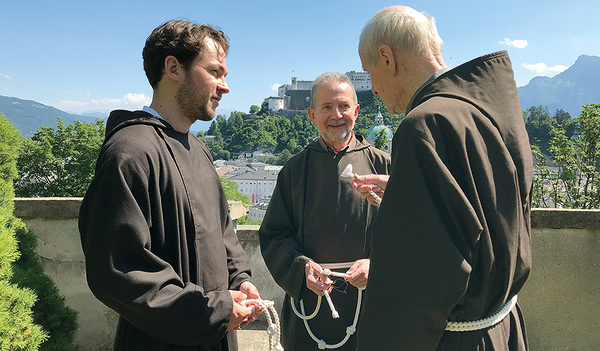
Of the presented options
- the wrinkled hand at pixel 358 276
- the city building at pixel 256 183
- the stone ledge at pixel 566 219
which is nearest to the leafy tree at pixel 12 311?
the wrinkled hand at pixel 358 276

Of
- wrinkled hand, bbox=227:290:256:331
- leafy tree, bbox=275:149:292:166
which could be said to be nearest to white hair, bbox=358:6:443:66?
wrinkled hand, bbox=227:290:256:331

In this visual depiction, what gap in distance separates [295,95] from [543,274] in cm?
11447

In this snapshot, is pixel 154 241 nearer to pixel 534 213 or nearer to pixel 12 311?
pixel 12 311

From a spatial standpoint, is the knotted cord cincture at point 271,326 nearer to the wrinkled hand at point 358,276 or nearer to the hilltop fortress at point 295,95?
the wrinkled hand at point 358,276

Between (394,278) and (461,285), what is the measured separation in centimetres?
18

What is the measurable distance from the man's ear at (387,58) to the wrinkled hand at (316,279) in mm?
1373

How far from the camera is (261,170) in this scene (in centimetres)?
9400

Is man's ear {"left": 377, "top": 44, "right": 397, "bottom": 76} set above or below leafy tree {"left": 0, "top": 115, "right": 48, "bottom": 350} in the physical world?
above

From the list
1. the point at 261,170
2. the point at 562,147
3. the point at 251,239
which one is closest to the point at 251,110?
the point at 261,170

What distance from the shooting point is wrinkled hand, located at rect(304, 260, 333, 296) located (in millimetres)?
2459

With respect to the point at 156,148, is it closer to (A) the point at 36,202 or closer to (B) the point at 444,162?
(B) the point at 444,162

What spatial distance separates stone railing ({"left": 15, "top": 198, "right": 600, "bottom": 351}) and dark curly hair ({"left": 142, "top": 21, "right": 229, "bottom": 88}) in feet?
7.18

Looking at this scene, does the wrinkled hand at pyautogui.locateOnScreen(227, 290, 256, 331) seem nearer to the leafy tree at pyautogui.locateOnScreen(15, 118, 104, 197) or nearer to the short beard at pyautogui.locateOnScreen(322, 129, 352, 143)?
the short beard at pyautogui.locateOnScreen(322, 129, 352, 143)

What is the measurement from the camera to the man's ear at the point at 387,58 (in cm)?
145
